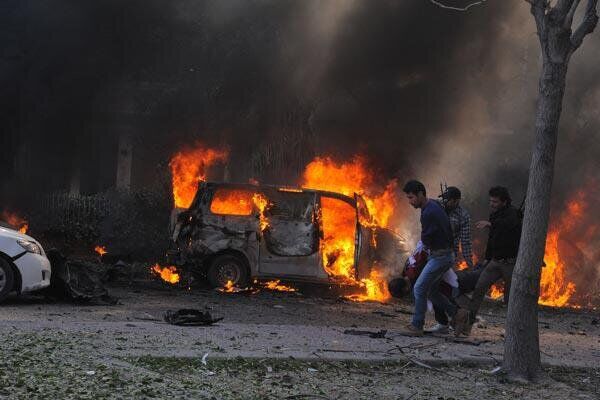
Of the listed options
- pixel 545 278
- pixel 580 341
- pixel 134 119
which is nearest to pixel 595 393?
pixel 580 341

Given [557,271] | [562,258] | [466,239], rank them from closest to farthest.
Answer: [466,239], [557,271], [562,258]

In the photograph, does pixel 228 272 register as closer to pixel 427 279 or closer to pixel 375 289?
pixel 375 289

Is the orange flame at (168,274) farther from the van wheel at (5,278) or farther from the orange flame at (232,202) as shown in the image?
the van wheel at (5,278)

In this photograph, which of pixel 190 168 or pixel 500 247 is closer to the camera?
pixel 500 247

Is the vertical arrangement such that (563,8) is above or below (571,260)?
above

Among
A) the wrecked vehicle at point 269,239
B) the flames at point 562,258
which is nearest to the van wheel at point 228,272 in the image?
the wrecked vehicle at point 269,239

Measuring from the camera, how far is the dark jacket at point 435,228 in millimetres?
8430

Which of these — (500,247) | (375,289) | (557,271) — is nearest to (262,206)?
(375,289)

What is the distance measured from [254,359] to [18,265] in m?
4.22

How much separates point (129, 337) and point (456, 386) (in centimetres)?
300

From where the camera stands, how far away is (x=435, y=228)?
332 inches

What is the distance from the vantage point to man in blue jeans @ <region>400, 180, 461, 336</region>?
8.44 meters

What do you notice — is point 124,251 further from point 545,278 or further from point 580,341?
point 580,341

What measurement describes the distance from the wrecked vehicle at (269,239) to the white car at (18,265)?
2.91 m
